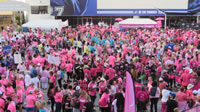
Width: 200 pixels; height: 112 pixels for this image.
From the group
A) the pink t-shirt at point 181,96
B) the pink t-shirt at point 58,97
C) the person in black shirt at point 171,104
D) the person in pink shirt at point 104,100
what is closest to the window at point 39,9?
the pink t-shirt at point 58,97

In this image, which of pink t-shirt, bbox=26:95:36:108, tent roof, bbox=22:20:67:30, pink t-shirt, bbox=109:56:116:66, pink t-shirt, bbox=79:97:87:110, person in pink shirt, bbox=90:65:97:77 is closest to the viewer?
pink t-shirt, bbox=79:97:87:110

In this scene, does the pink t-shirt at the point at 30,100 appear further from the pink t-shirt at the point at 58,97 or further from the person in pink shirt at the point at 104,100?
the person in pink shirt at the point at 104,100

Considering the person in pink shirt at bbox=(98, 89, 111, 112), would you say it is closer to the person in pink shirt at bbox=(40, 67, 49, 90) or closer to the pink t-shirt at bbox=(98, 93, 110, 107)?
the pink t-shirt at bbox=(98, 93, 110, 107)

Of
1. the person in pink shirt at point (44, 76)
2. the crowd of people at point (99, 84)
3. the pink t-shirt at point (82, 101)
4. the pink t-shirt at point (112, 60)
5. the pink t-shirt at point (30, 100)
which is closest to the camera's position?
the pink t-shirt at point (82, 101)

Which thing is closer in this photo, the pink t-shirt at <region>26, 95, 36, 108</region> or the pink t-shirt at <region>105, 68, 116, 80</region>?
the pink t-shirt at <region>26, 95, 36, 108</region>

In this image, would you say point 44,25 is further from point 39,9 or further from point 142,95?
point 39,9

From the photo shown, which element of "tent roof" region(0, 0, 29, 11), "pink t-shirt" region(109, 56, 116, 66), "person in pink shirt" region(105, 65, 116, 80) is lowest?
"person in pink shirt" region(105, 65, 116, 80)

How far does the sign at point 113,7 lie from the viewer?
4034 cm

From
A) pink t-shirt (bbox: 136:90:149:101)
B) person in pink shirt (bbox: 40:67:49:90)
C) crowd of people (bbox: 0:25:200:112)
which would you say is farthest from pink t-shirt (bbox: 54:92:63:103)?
person in pink shirt (bbox: 40:67:49:90)

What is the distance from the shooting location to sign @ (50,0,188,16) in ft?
132

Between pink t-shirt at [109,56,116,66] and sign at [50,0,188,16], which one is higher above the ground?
sign at [50,0,188,16]

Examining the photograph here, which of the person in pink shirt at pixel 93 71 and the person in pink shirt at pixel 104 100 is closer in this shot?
the person in pink shirt at pixel 104 100

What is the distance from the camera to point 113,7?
40875 millimetres

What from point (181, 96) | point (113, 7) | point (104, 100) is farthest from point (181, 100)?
point (113, 7)
